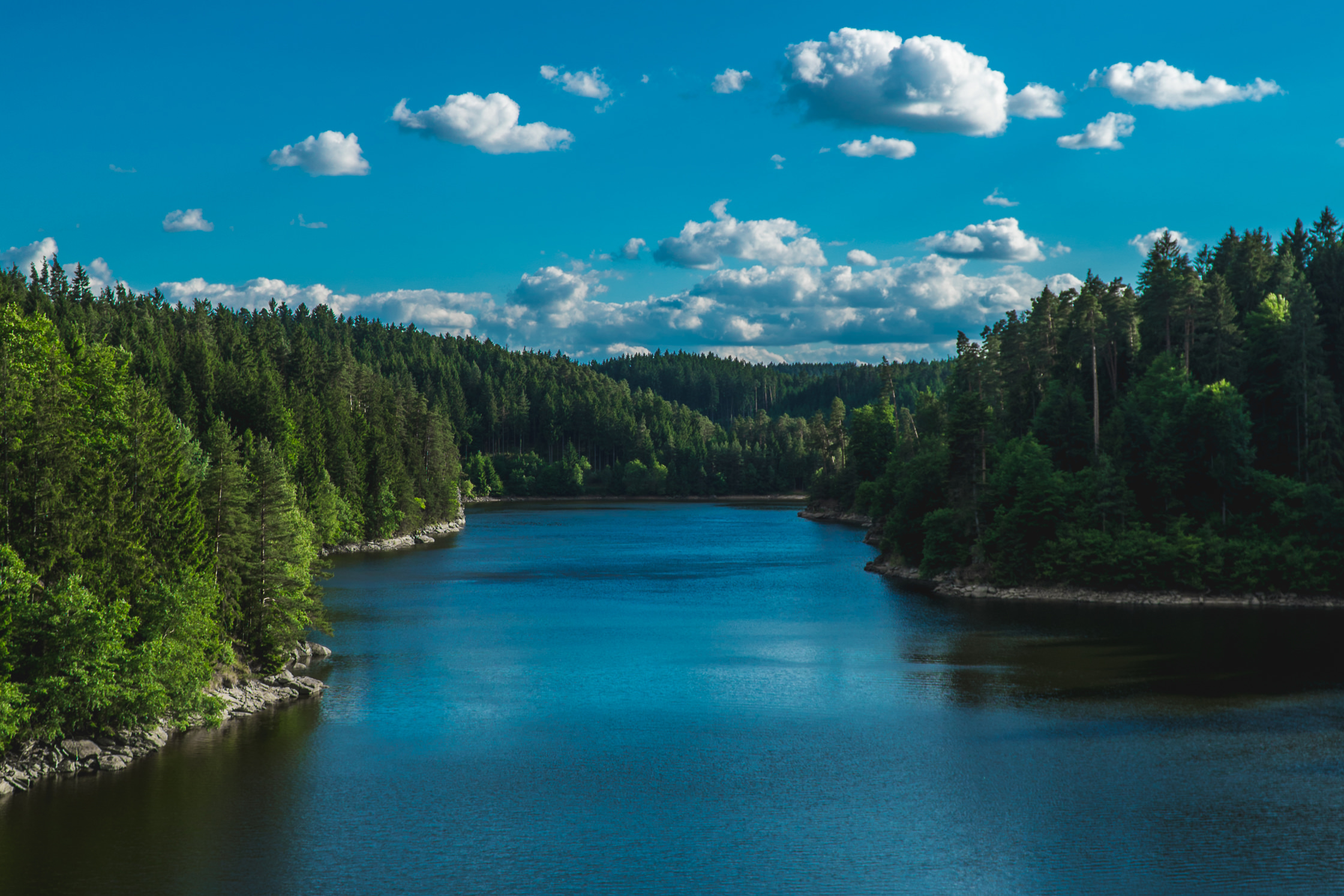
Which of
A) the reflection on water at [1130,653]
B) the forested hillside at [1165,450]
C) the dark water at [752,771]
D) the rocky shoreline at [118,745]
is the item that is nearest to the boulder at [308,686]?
the rocky shoreline at [118,745]

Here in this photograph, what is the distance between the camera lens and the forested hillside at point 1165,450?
69.2 meters

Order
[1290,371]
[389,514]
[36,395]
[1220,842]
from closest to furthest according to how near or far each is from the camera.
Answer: [1220,842]
[36,395]
[1290,371]
[389,514]

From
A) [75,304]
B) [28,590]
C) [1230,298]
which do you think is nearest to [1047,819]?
[28,590]

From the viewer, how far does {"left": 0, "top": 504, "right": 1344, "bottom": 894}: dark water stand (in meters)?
25.7

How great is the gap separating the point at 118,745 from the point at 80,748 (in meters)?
1.30

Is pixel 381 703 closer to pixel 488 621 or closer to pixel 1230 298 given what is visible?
pixel 488 621

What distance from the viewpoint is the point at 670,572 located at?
90438 mm

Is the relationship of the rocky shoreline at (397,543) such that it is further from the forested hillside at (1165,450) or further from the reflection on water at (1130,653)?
the reflection on water at (1130,653)

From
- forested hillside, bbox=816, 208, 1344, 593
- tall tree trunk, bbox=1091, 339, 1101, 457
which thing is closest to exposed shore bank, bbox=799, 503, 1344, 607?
Result: forested hillside, bbox=816, 208, 1344, 593

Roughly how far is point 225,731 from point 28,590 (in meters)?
9.65

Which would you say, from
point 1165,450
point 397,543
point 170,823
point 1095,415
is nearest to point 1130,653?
point 1165,450

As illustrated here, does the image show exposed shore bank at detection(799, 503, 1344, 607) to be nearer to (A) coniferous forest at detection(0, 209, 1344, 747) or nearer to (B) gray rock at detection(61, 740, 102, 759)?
(A) coniferous forest at detection(0, 209, 1344, 747)

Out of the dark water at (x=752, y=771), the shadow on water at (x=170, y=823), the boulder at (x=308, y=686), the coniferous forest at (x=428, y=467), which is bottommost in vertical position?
the dark water at (x=752, y=771)

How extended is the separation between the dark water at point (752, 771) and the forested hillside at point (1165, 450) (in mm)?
7979
